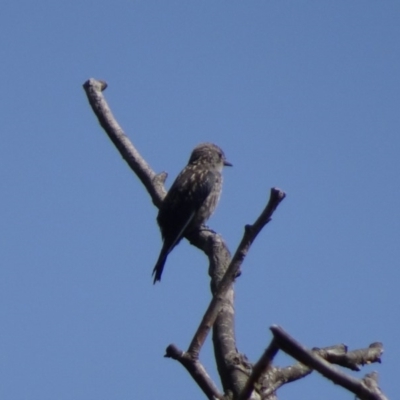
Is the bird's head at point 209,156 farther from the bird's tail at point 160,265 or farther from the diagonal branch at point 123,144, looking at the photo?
the diagonal branch at point 123,144

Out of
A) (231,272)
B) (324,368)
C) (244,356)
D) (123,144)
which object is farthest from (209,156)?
(324,368)

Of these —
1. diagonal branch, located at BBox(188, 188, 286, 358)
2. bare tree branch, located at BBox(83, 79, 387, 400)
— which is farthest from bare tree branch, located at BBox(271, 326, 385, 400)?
diagonal branch, located at BBox(188, 188, 286, 358)

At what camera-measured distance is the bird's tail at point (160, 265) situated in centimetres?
851

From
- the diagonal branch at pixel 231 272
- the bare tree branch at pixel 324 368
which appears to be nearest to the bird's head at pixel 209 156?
the diagonal branch at pixel 231 272

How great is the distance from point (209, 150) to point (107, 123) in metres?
3.27

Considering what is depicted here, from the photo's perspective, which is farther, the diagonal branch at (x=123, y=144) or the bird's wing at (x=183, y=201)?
the bird's wing at (x=183, y=201)

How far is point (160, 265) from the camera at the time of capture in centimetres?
861

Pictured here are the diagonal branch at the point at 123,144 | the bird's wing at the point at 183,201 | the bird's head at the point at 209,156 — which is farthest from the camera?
the bird's head at the point at 209,156

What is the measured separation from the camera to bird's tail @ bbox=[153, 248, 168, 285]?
851 centimetres

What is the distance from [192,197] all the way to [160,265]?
0.83m

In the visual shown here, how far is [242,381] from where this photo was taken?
361 centimetres

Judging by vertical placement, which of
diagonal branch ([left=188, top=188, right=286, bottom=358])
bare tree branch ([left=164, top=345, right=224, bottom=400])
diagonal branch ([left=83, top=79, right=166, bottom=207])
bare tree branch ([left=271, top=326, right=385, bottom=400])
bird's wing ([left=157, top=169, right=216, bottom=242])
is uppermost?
bird's wing ([left=157, top=169, right=216, bottom=242])

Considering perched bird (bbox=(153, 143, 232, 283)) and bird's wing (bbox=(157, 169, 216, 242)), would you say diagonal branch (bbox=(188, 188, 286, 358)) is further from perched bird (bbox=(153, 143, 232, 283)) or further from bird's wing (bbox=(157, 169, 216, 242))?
bird's wing (bbox=(157, 169, 216, 242))

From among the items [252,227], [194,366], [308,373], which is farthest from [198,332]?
[308,373]
